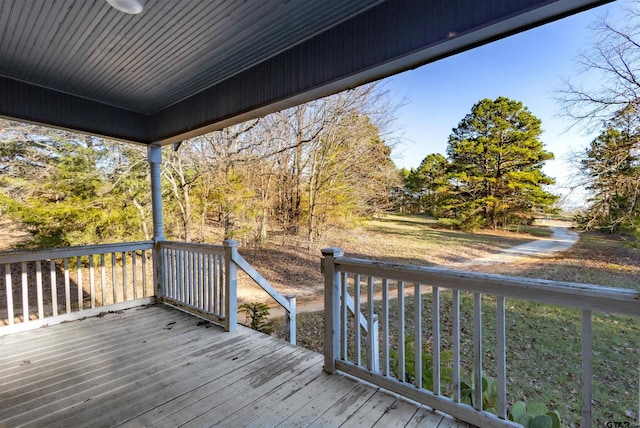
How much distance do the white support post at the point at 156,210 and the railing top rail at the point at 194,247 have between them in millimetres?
164

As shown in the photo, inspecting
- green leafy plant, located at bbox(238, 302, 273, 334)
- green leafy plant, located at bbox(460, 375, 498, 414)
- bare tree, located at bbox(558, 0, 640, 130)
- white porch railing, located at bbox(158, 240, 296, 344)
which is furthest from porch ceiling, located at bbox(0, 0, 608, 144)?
bare tree, located at bbox(558, 0, 640, 130)

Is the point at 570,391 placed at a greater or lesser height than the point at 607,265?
lesser

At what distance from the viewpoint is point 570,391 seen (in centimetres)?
356

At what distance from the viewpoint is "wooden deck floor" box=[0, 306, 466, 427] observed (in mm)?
1811

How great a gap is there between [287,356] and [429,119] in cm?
1051

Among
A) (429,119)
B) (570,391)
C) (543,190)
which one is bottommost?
(570,391)

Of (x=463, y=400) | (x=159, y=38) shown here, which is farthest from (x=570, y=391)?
(x=159, y=38)

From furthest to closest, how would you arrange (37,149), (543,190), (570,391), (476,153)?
(476,153) → (543,190) → (37,149) → (570,391)

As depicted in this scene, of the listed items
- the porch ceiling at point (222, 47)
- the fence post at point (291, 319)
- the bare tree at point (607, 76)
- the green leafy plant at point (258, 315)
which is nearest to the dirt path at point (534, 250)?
the bare tree at point (607, 76)

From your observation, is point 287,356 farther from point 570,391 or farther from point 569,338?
point 569,338

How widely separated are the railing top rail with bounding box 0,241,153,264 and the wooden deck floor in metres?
0.82

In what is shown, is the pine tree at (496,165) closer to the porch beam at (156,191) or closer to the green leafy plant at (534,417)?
the green leafy plant at (534,417)

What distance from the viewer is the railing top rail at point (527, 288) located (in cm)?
127

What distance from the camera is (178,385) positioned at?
219 centimetres
